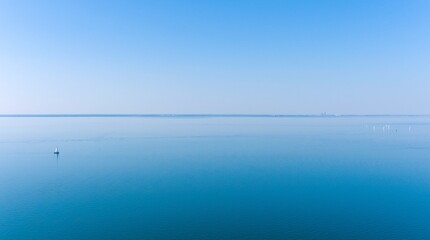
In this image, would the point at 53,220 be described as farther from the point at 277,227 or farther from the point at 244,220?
the point at 277,227

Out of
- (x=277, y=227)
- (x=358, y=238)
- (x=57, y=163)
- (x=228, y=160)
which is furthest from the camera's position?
(x=228, y=160)

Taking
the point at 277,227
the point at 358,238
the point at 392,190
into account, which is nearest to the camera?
the point at 358,238

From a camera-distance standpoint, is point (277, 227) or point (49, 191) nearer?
point (277, 227)

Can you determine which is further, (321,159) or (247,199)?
(321,159)

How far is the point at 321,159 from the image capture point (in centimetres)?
3719

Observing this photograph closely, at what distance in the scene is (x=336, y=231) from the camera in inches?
663

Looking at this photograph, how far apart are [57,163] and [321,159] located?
30.8m

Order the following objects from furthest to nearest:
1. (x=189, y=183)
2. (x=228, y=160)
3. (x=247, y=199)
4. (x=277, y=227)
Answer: (x=228, y=160)
(x=189, y=183)
(x=247, y=199)
(x=277, y=227)

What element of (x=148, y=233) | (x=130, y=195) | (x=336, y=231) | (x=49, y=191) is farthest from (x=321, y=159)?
(x=49, y=191)

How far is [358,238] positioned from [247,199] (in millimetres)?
7954

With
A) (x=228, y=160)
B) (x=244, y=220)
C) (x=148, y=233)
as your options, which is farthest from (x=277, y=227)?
(x=228, y=160)

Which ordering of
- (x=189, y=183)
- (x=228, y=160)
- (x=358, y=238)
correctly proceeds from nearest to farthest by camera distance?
(x=358, y=238)
(x=189, y=183)
(x=228, y=160)

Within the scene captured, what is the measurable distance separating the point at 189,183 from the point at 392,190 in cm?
1643

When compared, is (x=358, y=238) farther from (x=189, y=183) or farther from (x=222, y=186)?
(x=189, y=183)
